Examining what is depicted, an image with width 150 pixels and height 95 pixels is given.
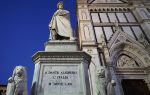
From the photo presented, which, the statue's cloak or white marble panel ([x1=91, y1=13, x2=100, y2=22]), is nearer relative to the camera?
the statue's cloak

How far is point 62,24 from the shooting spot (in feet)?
20.4

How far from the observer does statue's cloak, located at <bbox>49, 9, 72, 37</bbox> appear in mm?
6020

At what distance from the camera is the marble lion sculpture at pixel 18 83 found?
12.8 feet

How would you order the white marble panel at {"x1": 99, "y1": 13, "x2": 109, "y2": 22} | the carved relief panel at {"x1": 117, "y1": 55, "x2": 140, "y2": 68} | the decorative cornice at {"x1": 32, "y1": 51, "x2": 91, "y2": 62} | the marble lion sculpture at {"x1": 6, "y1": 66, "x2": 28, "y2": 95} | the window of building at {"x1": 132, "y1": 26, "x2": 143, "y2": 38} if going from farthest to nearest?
the white marble panel at {"x1": 99, "y1": 13, "x2": 109, "y2": 22} → the window of building at {"x1": 132, "y1": 26, "x2": 143, "y2": 38} → the carved relief panel at {"x1": 117, "y1": 55, "x2": 140, "y2": 68} → the decorative cornice at {"x1": 32, "y1": 51, "x2": 91, "y2": 62} → the marble lion sculpture at {"x1": 6, "y1": 66, "x2": 28, "y2": 95}

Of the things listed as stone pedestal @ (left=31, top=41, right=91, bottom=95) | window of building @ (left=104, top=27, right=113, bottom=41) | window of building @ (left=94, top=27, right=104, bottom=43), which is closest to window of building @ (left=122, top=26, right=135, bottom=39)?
window of building @ (left=104, top=27, right=113, bottom=41)

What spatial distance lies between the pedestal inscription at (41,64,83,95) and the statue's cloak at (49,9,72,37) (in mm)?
1451

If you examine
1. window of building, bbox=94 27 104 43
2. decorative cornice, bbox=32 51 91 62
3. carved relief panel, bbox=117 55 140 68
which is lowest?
decorative cornice, bbox=32 51 91 62

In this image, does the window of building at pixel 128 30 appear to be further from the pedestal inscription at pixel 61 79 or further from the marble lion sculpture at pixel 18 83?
the marble lion sculpture at pixel 18 83

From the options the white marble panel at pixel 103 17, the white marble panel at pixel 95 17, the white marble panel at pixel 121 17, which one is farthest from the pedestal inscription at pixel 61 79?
the white marble panel at pixel 121 17

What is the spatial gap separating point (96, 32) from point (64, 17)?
7.13 metres

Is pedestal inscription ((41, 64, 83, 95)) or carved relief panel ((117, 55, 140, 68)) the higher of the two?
carved relief panel ((117, 55, 140, 68))

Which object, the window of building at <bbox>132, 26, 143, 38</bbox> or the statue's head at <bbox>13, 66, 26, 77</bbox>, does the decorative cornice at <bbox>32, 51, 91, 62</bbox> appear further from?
the window of building at <bbox>132, 26, 143, 38</bbox>

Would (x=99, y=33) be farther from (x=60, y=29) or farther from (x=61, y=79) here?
(x=61, y=79)

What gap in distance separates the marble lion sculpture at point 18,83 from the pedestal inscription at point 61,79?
466 mm
